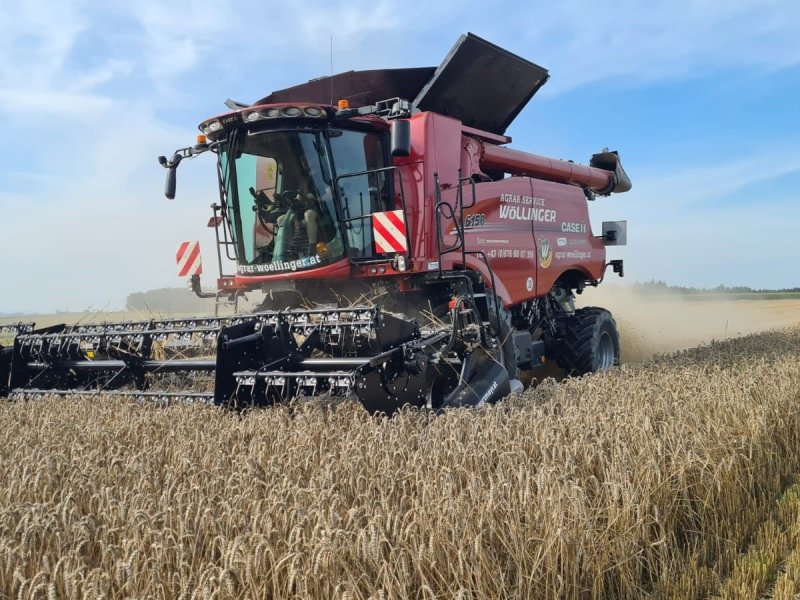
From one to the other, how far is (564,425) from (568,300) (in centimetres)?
454

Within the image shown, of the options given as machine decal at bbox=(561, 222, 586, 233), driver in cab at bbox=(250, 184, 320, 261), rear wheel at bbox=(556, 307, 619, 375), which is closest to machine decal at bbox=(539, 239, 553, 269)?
machine decal at bbox=(561, 222, 586, 233)

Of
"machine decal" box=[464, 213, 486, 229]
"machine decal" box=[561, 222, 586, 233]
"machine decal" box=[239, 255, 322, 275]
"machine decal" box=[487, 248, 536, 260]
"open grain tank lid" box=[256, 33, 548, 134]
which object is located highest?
"open grain tank lid" box=[256, 33, 548, 134]

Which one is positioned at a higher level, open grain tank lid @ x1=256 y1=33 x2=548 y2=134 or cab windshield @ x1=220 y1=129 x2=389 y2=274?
open grain tank lid @ x1=256 y1=33 x2=548 y2=134

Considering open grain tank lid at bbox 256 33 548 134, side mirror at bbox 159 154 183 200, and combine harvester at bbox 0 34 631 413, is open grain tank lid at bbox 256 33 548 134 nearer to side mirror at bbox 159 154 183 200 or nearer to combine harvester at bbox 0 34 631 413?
combine harvester at bbox 0 34 631 413

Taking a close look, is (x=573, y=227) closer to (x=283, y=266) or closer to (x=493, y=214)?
(x=493, y=214)

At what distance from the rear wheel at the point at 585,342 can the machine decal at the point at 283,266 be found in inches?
118

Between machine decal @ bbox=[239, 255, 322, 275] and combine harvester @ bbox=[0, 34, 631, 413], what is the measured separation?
0.01 metres

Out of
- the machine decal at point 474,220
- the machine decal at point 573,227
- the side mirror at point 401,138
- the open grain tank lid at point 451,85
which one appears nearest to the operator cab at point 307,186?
the side mirror at point 401,138

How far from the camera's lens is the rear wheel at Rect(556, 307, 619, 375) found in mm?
6801

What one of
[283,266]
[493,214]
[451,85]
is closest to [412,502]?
[283,266]

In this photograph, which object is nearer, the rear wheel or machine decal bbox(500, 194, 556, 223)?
machine decal bbox(500, 194, 556, 223)

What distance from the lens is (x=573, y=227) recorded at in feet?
24.3

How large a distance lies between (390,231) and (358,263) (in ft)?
1.20

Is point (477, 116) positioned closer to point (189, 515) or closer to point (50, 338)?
point (50, 338)
